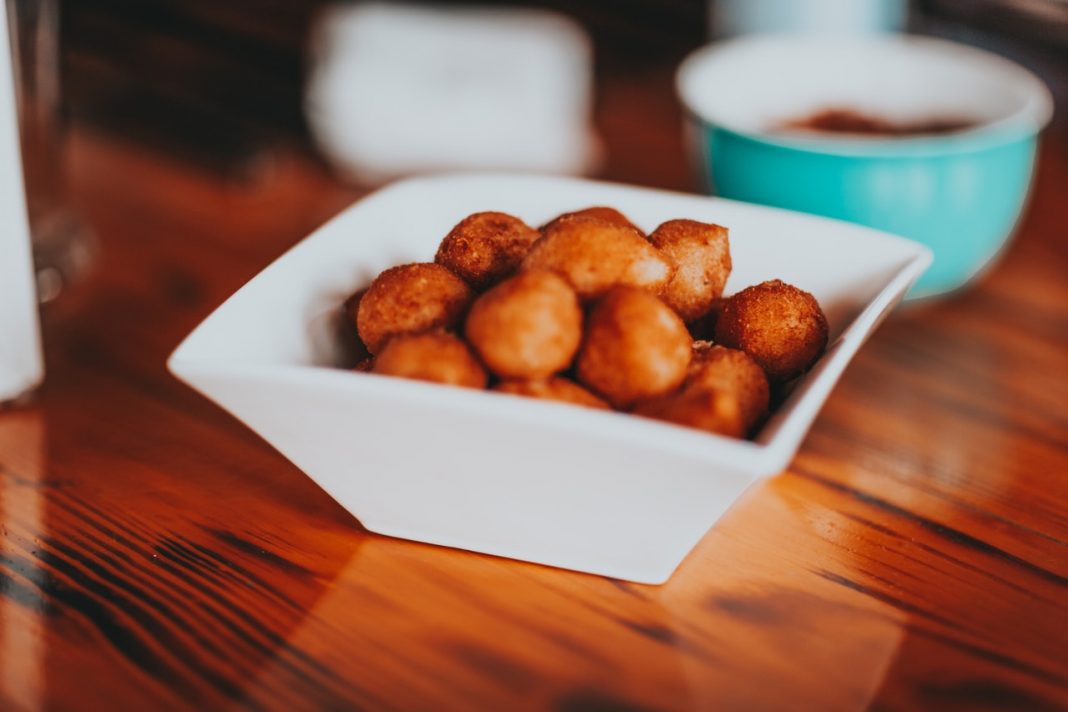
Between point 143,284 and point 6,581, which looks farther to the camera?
point 143,284

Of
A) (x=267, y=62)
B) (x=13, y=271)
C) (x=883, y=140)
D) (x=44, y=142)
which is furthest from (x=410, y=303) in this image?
(x=267, y=62)

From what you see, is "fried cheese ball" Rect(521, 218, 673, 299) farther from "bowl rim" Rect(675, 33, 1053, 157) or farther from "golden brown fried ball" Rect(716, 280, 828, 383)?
"bowl rim" Rect(675, 33, 1053, 157)

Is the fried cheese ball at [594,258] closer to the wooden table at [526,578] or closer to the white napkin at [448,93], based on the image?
the wooden table at [526,578]

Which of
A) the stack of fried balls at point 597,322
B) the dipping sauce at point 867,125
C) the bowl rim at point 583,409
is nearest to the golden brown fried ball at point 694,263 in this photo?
the stack of fried balls at point 597,322

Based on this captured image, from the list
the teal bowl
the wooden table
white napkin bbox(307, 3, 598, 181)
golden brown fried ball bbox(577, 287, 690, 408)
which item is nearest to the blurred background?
white napkin bbox(307, 3, 598, 181)

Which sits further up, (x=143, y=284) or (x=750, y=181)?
(x=750, y=181)

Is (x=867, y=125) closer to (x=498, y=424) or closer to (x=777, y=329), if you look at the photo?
(x=777, y=329)

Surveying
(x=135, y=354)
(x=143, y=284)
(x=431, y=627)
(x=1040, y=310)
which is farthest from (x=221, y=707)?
(x=1040, y=310)

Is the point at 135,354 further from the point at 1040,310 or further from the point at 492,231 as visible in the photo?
the point at 1040,310
